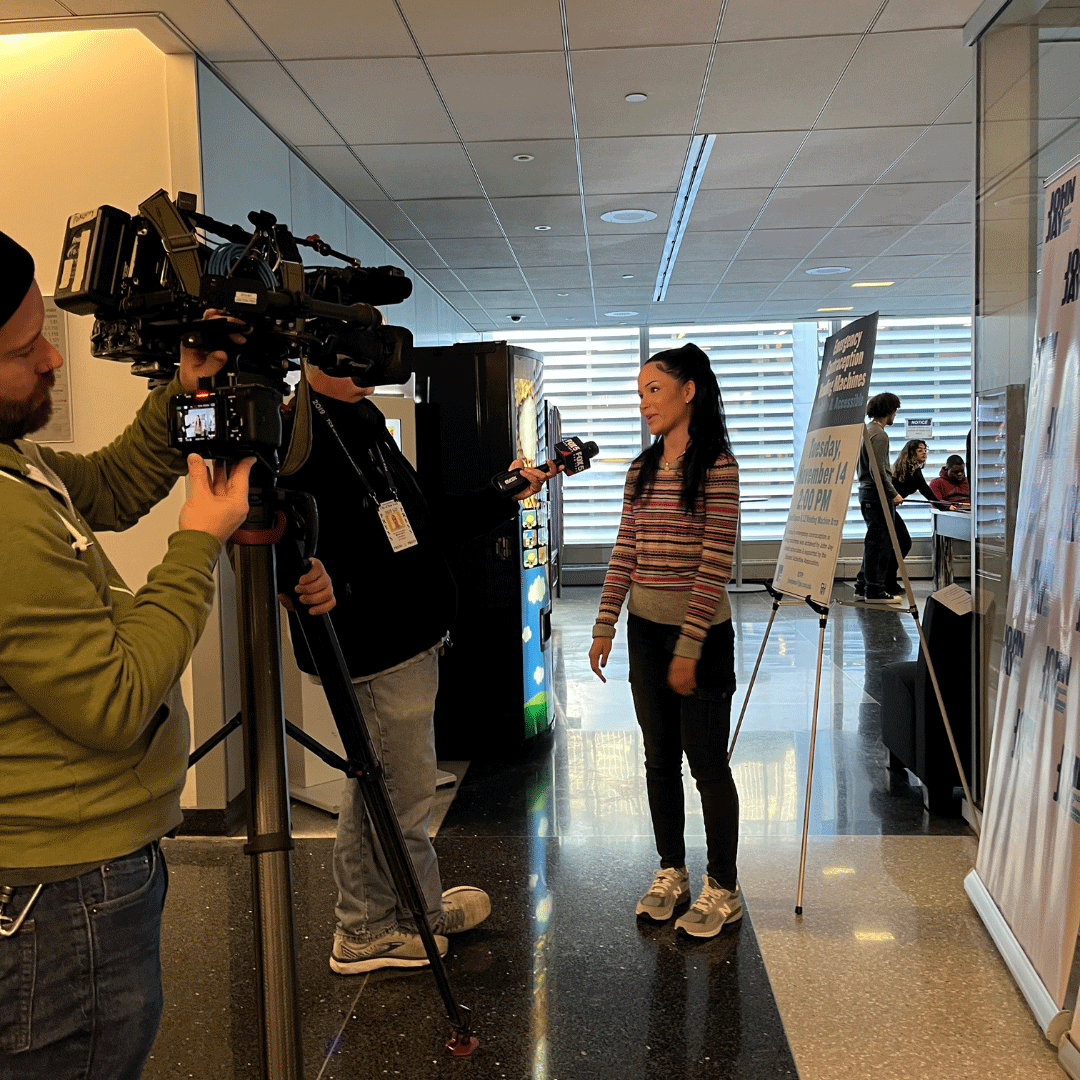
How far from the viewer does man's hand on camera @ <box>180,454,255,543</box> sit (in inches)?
42.7

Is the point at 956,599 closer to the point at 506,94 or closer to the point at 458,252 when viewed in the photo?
the point at 506,94

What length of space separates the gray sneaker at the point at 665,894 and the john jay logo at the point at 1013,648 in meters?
1.02

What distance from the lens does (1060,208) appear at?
85.2 inches

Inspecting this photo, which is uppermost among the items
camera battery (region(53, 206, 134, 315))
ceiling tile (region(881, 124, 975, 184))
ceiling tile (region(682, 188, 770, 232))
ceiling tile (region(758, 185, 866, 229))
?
ceiling tile (region(881, 124, 975, 184))

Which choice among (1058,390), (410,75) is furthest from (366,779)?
(410,75)

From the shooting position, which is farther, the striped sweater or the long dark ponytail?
the long dark ponytail

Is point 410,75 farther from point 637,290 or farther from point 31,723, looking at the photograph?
point 637,290

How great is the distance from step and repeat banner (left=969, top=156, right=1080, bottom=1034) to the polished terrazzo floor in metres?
0.24

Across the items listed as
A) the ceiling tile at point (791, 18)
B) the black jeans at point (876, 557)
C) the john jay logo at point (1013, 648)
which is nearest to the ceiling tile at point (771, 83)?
the ceiling tile at point (791, 18)

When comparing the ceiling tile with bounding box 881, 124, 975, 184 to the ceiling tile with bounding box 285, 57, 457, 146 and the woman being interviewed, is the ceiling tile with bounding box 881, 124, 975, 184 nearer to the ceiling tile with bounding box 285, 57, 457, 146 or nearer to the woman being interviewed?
the ceiling tile with bounding box 285, 57, 457, 146

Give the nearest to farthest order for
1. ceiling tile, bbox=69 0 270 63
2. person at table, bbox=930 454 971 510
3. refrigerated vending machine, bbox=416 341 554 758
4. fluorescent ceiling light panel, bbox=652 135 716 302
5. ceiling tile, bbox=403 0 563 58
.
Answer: ceiling tile, bbox=69 0 270 63
ceiling tile, bbox=403 0 563 58
refrigerated vending machine, bbox=416 341 554 758
fluorescent ceiling light panel, bbox=652 135 716 302
person at table, bbox=930 454 971 510

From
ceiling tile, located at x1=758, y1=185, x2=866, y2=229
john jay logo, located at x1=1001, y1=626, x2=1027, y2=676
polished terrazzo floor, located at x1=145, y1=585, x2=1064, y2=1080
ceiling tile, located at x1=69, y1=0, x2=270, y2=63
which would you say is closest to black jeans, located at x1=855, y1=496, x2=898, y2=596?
ceiling tile, located at x1=758, y1=185, x2=866, y2=229

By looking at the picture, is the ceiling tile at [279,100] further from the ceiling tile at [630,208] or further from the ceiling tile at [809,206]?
the ceiling tile at [809,206]

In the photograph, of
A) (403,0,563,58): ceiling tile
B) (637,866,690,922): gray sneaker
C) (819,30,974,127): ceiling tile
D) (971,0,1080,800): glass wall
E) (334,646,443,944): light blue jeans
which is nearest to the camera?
(334,646,443,944): light blue jeans
